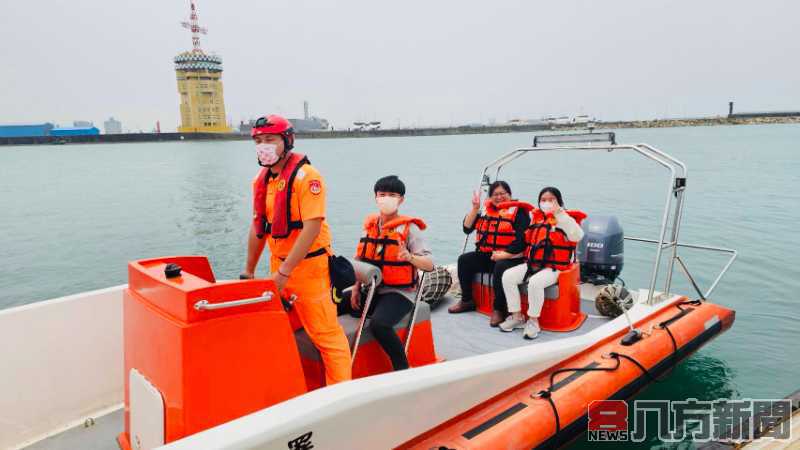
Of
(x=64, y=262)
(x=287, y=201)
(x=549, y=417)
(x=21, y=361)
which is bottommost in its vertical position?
(x=64, y=262)

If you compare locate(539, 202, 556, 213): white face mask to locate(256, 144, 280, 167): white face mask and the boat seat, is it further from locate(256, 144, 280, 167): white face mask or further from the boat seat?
locate(256, 144, 280, 167): white face mask

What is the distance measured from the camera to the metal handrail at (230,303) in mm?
1771

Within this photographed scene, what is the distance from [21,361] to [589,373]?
308 cm

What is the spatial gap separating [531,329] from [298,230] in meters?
2.32

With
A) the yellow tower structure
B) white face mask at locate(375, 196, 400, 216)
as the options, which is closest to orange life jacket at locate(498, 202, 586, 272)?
white face mask at locate(375, 196, 400, 216)

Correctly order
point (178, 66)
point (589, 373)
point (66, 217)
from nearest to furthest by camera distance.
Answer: point (589, 373), point (66, 217), point (178, 66)

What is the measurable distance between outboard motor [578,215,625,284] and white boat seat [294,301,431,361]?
7.63 feet

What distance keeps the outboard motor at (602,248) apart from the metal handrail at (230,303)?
3.56m

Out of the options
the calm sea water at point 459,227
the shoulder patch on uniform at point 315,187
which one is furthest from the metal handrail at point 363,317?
the calm sea water at point 459,227

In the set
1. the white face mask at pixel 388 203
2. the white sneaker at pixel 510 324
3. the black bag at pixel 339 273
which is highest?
the white face mask at pixel 388 203

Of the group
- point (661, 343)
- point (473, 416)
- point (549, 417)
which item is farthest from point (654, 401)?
point (473, 416)

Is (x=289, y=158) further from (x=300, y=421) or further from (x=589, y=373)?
(x=589, y=373)

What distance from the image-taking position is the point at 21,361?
259 cm

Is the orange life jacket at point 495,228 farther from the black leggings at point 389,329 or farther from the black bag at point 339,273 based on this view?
the black bag at point 339,273
